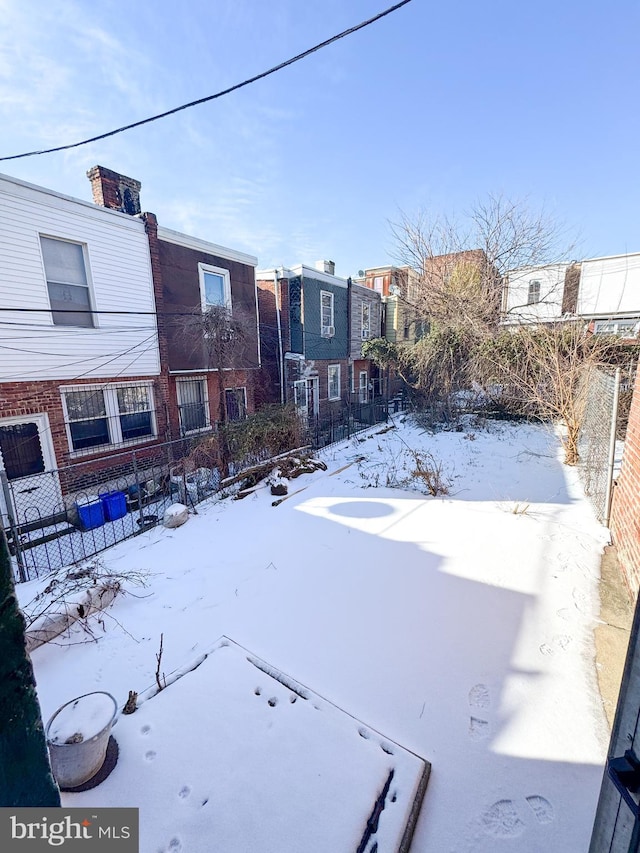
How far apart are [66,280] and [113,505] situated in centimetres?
463

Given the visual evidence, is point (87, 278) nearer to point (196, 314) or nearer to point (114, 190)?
point (196, 314)

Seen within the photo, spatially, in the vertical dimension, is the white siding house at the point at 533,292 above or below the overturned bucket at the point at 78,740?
above

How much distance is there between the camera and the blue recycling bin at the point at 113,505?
7.23 m

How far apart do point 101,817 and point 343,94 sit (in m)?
7.38

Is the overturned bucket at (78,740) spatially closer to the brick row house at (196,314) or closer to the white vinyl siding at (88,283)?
the brick row house at (196,314)

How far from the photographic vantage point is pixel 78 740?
1.77 m

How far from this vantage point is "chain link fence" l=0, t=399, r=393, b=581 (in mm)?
6320

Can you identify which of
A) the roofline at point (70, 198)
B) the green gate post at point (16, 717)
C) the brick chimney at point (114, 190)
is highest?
the brick chimney at point (114, 190)

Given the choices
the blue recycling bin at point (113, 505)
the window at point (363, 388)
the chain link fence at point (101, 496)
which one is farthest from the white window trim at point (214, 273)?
the window at point (363, 388)

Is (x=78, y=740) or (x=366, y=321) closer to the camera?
(x=78, y=740)

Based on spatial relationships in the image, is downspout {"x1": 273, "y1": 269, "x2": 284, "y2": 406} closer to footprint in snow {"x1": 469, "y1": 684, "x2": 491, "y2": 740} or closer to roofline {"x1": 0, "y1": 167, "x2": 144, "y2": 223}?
roofline {"x1": 0, "y1": 167, "x2": 144, "y2": 223}

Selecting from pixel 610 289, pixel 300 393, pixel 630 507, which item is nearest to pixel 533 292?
pixel 610 289

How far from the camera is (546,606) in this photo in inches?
129

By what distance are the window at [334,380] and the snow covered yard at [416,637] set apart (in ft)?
30.8
